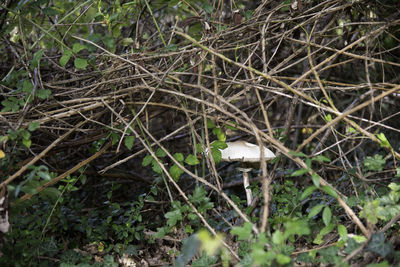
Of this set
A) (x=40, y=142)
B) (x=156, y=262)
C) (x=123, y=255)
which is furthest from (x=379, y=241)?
(x=40, y=142)

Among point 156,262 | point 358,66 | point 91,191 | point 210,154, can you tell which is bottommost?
point 91,191

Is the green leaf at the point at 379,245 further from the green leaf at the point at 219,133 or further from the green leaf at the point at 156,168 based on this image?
the green leaf at the point at 156,168

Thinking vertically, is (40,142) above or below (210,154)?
below

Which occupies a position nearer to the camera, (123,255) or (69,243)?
(123,255)

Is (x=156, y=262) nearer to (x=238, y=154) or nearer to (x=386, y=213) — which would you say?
Result: (x=238, y=154)

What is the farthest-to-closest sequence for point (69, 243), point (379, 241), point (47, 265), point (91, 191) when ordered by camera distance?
point (91, 191) → point (69, 243) → point (47, 265) → point (379, 241)

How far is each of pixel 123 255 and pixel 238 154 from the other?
1.03m

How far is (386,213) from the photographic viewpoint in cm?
162

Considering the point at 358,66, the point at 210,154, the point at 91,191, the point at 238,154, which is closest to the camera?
the point at 210,154

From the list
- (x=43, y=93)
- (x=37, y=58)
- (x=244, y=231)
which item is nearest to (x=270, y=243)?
(x=244, y=231)

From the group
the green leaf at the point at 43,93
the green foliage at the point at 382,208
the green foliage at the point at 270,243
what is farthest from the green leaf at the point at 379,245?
the green leaf at the point at 43,93

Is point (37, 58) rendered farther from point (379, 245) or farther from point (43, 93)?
point (379, 245)

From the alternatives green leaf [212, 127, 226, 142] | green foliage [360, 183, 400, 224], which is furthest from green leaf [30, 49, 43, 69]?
green foliage [360, 183, 400, 224]

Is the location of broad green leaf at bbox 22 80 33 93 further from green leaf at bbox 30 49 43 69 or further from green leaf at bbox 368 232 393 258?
green leaf at bbox 368 232 393 258
